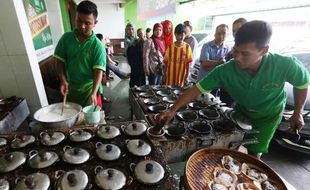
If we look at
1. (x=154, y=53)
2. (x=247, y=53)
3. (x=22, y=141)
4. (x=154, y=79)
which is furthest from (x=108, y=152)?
(x=154, y=79)

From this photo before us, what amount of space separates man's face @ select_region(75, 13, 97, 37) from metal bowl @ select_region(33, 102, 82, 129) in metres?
0.85

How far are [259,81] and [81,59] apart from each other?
1887 mm

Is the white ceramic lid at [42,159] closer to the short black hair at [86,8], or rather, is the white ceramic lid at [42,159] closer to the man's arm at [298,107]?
the short black hair at [86,8]

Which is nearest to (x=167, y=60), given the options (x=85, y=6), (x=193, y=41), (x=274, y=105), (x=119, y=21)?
(x=193, y=41)

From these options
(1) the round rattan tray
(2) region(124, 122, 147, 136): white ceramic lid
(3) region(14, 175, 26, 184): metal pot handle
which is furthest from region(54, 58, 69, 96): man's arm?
(1) the round rattan tray

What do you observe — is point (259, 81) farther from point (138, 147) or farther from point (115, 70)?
point (115, 70)

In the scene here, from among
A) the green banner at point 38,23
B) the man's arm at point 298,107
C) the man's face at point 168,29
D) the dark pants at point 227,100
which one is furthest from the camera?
the man's face at point 168,29

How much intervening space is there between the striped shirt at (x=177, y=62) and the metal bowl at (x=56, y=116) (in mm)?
2250

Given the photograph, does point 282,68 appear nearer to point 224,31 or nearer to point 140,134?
point 140,134

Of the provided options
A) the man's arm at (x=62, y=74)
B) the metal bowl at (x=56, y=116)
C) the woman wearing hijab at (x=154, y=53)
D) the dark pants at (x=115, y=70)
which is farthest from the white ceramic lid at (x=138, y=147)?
the dark pants at (x=115, y=70)

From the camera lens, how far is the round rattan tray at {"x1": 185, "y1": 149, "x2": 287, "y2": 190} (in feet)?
4.16

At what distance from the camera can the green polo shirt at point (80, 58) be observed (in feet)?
7.22

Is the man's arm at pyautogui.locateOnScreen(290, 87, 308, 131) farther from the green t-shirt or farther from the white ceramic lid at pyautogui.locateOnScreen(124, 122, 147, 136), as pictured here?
the white ceramic lid at pyautogui.locateOnScreen(124, 122, 147, 136)

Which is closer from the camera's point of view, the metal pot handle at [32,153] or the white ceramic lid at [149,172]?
the white ceramic lid at [149,172]
